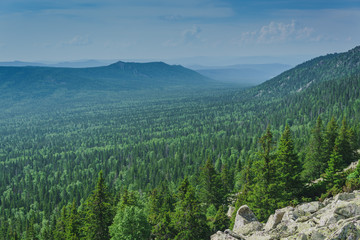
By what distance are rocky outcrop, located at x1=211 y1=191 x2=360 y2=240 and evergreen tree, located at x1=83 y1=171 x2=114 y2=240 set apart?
61.5 ft

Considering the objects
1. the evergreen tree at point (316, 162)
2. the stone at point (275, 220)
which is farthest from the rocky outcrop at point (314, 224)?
the evergreen tree at point (316, 162)

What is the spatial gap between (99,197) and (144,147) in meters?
144

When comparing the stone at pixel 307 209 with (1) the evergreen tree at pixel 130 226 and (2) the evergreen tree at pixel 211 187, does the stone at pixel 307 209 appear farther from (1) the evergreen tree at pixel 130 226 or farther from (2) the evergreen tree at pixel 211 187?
(2) the evergreen tree at pixel 211 187

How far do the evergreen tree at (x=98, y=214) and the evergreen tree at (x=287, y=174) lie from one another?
23.4 m

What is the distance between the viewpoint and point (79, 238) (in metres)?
42.2

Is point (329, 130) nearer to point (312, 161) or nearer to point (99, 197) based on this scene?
point (312, 161)

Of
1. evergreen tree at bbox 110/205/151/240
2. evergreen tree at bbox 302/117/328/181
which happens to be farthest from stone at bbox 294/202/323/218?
evergreen tree at bbox 302/117/328/181

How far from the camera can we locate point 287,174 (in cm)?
3516

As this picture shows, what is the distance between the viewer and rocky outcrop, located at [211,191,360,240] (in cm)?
1842

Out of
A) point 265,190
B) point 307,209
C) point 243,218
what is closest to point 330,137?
point 265,190

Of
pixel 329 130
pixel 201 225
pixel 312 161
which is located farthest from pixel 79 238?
pixel 329 130

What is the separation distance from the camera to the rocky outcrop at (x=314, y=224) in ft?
60.4

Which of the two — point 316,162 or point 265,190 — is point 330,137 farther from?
point 265,190

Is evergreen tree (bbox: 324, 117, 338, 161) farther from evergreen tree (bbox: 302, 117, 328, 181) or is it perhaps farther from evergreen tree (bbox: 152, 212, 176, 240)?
evergreen tree (bbox: 152, 212, 176, 240)
